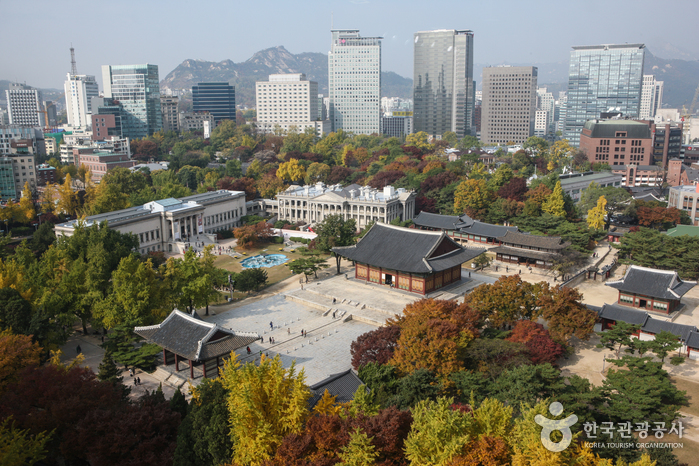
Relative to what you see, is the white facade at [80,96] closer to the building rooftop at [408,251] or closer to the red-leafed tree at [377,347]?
the building rooftop at [408,251]

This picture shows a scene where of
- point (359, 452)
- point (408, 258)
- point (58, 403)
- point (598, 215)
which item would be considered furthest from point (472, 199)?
point (58, 403)

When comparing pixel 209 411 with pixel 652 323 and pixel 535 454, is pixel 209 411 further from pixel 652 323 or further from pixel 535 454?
pixel 652 323

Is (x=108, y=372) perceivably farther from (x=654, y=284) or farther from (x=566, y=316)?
(x=654, y=284)

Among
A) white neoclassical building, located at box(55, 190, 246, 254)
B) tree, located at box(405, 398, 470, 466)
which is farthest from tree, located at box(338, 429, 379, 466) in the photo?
white neoclassical building, located at box(55, 190, 246, 254)

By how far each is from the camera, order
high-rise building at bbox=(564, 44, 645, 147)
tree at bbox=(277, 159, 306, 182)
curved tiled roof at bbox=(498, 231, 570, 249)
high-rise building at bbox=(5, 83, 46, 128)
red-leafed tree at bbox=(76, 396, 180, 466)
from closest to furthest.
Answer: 1. red-leafed tree at bbox=(76, 396, 180, 466)
2. curved tiled roof at bbox=(498, 231, 570, 249)
3. tree at bbox=(277, 159, 306, 182)
4. high-rise building at bbox=(564, 44, 645, 147)
5. high-rise building at bbox=(5, 83, 46, 128)

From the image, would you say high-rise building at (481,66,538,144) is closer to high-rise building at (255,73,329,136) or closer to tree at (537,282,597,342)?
high-rise building at (255,73,329,136)

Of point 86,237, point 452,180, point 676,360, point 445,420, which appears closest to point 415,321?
point 445,420
